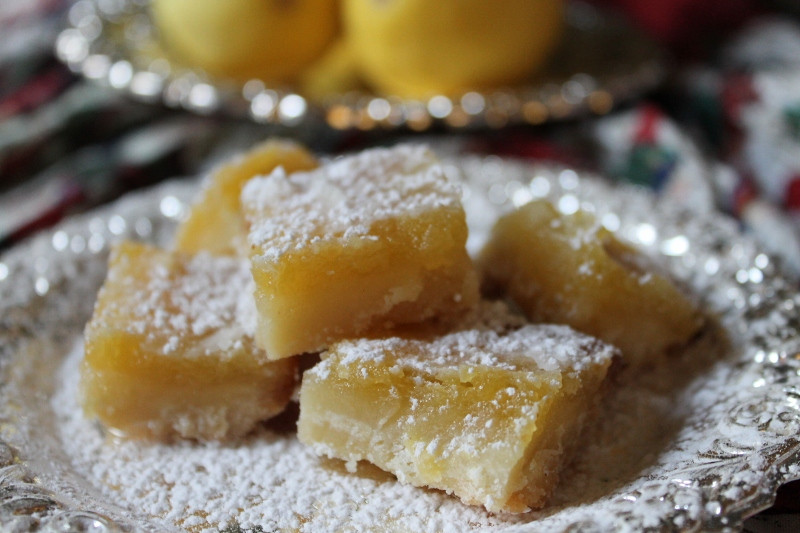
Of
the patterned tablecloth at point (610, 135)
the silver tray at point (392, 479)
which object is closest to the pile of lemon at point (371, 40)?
the patterned tablecloth at point (610, 135)

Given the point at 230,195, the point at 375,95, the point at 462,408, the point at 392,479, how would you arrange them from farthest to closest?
1. the point at 375,95
2. the point at 230,195
3. the point at 392,479
4. the point at 462,408

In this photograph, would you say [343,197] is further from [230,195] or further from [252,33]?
[252,33]

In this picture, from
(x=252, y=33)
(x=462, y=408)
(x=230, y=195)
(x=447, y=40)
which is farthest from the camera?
(x=252, y=33)

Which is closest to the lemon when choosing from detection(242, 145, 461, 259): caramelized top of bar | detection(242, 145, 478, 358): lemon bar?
detection(242, 145, 461, 259): caramelized top of bar

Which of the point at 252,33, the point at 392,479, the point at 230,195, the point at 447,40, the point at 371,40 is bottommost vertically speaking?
the point at 392,479

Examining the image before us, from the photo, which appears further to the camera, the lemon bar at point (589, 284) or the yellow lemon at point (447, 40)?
the yellow lemon at point (447, 40)

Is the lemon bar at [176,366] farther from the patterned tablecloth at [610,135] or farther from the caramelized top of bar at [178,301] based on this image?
the patterned tablecloth at [610,135]

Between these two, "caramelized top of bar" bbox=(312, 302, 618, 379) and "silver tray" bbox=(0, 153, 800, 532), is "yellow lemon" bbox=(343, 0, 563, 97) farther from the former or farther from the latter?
"caramelized top of bar" bbox=(312, 302, 618, 379)

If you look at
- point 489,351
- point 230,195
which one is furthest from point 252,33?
point 489,351
